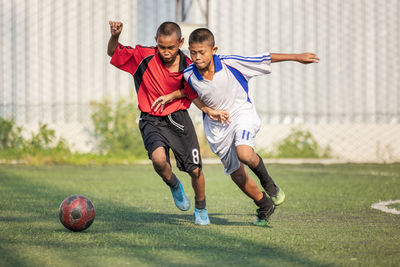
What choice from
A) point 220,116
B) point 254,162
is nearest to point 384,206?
point 254,162

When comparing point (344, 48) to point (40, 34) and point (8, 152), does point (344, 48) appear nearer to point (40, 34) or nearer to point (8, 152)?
point (40, 34)

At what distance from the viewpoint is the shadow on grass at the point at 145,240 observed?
163 inches

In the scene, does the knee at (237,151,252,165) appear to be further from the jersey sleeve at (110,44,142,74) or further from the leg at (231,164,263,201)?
the jersey sleeve at (110,44,142,74)

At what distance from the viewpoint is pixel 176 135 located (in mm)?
6035

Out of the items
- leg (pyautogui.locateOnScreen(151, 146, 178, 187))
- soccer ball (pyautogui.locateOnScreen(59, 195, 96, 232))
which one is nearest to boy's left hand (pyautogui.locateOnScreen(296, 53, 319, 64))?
leg (pyautogui.locateOnScreen(151, 146, 178, 187))

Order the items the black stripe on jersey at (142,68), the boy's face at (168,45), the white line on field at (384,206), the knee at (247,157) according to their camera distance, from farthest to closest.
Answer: the white line on field at (384,206), the black stripe on jersey at (142,68), the boy's face at (168,45), the knee at (247,157)

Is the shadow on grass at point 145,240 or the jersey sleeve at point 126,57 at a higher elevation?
the jersey sleeve at point 126,57

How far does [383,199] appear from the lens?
26.0 feet

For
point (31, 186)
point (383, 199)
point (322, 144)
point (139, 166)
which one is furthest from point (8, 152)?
point (383, 199)

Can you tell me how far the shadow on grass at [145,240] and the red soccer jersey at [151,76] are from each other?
118 cm

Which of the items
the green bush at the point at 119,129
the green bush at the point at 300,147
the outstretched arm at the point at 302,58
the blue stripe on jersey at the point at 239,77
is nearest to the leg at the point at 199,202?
the blue stripe on jersey at the point at 239,77

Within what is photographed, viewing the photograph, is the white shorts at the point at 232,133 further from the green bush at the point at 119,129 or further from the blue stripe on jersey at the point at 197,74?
the green bush at the point at 119,129

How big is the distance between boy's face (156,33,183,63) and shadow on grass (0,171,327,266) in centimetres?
162

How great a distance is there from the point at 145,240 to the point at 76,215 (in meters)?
0.71
